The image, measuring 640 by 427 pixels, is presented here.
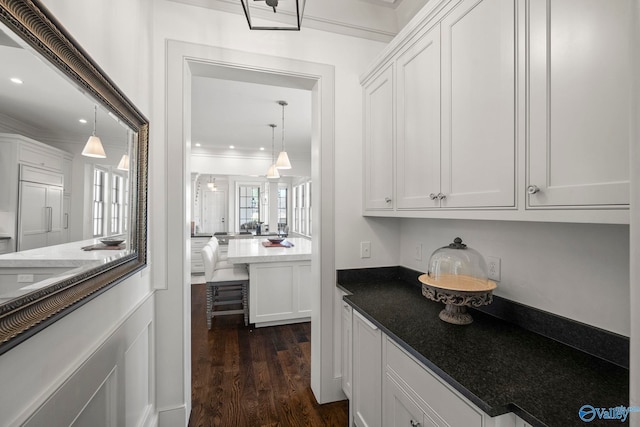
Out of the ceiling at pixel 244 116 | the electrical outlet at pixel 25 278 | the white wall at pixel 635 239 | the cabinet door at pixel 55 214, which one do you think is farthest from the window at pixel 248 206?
the white wall at pixel 635 239

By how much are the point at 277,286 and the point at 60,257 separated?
2637mm

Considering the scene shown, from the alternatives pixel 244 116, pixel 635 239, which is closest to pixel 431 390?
pixel 635 239

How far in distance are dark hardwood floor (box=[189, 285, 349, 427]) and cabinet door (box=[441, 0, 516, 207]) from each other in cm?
171

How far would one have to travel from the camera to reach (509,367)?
0.98 m

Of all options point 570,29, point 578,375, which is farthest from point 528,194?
point 578,375

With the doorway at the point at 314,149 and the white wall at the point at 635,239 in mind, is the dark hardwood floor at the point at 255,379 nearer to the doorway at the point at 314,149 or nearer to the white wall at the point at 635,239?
the doorway at the point at 314,149

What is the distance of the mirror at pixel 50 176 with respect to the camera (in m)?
0.63

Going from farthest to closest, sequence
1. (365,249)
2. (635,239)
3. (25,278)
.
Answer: (365,249)
(25,278)
(635,239)

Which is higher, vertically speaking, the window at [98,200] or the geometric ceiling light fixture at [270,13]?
the geometric ceiling light fixture at [270,13]

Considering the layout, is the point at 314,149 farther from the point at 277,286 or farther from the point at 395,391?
the point at 277,286

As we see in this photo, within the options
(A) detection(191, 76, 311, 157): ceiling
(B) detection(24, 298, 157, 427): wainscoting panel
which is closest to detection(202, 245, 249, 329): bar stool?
(B) detection(24, 298, 157, 427): wainscoting panel

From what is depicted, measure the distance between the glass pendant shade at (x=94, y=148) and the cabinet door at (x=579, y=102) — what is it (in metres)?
1.43

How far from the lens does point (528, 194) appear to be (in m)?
0.95

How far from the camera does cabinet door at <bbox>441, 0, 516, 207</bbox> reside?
1021 mm
